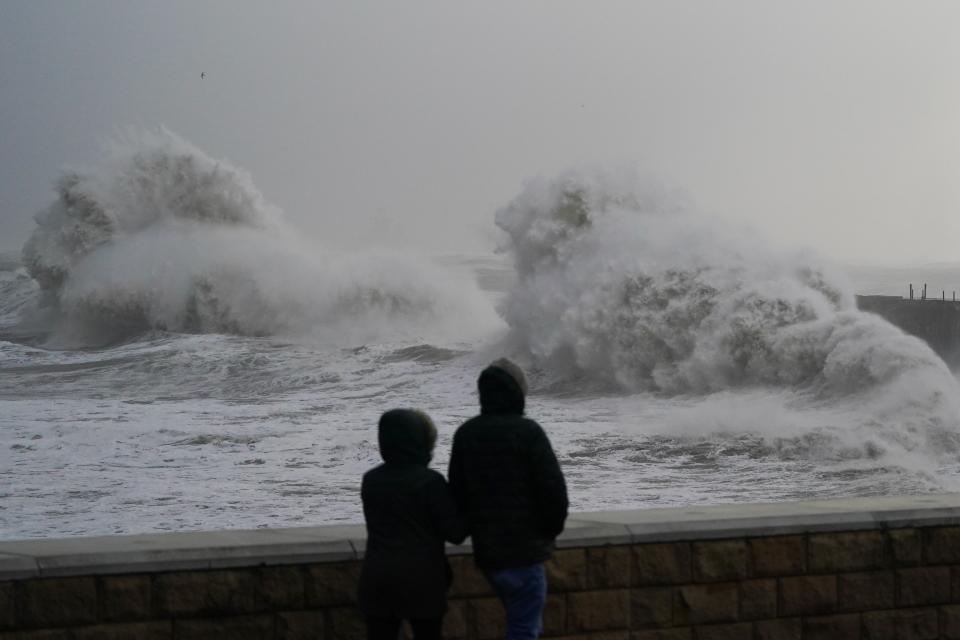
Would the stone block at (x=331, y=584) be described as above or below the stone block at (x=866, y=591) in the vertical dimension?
above

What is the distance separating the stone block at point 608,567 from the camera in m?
4.43

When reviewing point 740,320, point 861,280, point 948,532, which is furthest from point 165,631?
point 861,280

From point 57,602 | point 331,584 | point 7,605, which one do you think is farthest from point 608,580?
point 7,605

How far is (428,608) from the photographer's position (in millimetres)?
3504

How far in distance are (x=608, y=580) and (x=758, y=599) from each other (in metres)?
0.60

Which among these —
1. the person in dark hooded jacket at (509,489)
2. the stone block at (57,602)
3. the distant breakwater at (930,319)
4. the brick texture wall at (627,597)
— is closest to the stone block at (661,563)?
the brick texture wall at (627,597)

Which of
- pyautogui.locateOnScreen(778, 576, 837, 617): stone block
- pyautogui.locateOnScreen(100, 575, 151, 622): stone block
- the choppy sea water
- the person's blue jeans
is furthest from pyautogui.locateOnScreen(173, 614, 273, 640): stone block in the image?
the choppy sea water

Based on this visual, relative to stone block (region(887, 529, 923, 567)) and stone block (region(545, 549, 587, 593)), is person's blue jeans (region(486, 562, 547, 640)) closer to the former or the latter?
stone block (region(545, 549, 587, 593))

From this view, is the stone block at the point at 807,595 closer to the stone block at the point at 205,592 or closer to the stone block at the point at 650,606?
the stone block at the point at 650,606

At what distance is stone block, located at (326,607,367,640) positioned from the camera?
418 cm

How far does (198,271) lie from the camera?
31.8m

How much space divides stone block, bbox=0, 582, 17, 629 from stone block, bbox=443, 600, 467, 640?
4.39ft

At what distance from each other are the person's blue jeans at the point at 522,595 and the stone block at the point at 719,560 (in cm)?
101

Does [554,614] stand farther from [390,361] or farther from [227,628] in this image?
[390,361]
